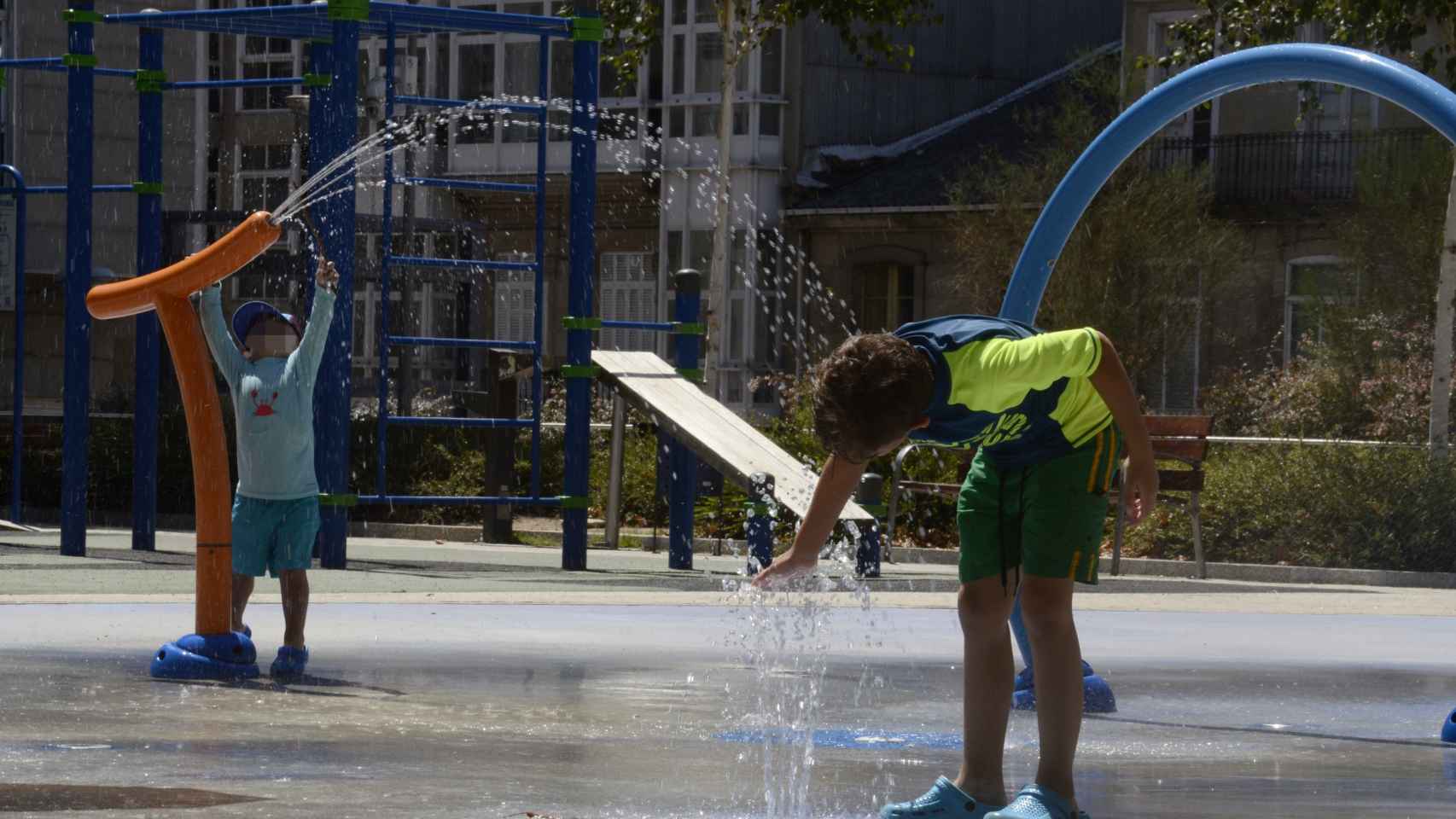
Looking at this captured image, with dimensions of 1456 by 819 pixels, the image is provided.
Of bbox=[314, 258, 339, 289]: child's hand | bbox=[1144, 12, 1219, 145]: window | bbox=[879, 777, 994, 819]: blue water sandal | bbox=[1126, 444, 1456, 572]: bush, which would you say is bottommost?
bbox=[1126, 444, 1456, 572]: bush

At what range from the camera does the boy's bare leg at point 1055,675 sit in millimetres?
5465

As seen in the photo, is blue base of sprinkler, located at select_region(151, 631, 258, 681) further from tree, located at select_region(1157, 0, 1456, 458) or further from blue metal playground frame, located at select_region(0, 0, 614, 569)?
tree, located at select_region(1157, 0, 1456, 458)

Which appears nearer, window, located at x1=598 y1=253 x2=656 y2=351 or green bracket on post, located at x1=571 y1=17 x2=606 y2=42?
green bracket on post, located at x1=571 y1=17 x2=606 y2=42

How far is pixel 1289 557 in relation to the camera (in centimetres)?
1805

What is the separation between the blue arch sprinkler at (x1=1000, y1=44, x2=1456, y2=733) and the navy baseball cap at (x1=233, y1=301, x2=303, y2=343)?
252 centimetres

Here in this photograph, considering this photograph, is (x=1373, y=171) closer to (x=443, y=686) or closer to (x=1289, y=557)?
(x=1289, y=557)

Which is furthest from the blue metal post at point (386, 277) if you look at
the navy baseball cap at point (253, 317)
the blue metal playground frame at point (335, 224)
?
the navy baseball cap at point (253, 317)

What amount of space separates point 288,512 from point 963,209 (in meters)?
26.7

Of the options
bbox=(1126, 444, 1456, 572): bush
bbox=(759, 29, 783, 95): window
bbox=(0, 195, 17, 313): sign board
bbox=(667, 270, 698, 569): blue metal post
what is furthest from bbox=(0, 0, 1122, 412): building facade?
bbox=(667, 270, 698, 569): blue metal post

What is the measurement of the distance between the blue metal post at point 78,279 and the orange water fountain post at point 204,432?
267 inches

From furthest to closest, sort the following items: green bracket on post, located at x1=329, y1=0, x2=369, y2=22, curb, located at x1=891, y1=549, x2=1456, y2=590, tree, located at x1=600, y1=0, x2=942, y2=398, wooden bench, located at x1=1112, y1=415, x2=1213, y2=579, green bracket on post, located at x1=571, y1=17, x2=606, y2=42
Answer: tree, located at x1=600, y1=0, x2=942, y2=398 → curb, located at x1=891, y1=549, x2=1456, y2=590 → wooden bench, located at x1=1112, y1=415, x2=1213, y2=579 → green bracket on post, located at x1=571, y1=17, x2=606, y2=42 → green bracket on post, located at x1=329, y1=0, x2=369, y2=22

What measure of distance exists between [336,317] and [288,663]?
6.24 m

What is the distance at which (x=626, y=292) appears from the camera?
40.9 metres

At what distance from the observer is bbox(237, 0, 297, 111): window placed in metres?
43.2
